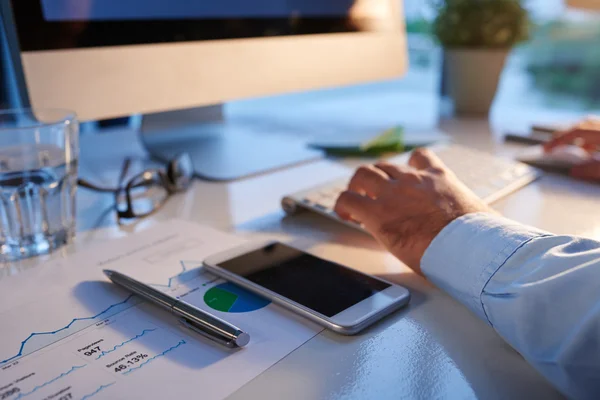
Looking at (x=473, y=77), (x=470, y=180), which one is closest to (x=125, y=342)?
(x=470, y=180)

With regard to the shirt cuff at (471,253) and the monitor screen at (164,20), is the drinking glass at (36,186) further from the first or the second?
the shirt cuff at (471,253)

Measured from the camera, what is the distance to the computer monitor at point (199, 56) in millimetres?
553

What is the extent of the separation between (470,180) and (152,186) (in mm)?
387

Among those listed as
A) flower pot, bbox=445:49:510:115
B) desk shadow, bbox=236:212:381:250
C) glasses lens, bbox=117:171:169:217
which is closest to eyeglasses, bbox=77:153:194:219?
glasses lens, bbox=117:171:169:217

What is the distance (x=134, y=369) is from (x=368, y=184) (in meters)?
0.29

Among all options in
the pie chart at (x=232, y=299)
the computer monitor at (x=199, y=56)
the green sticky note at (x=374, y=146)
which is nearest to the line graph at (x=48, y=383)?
the pie chart at (x=232, y=299)

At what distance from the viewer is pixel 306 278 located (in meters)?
0.42

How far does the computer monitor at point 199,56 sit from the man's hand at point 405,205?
0.24 metres

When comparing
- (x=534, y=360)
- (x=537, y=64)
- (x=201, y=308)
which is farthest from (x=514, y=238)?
(x=537, y=64)

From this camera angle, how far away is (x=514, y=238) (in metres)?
0.41

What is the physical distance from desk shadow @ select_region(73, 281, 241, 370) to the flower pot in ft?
3.07

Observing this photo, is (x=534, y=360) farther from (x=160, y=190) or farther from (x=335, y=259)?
(x=160, y=190)

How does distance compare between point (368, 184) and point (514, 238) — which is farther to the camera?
point (368, 184)

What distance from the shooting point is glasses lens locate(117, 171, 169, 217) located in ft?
1.99
